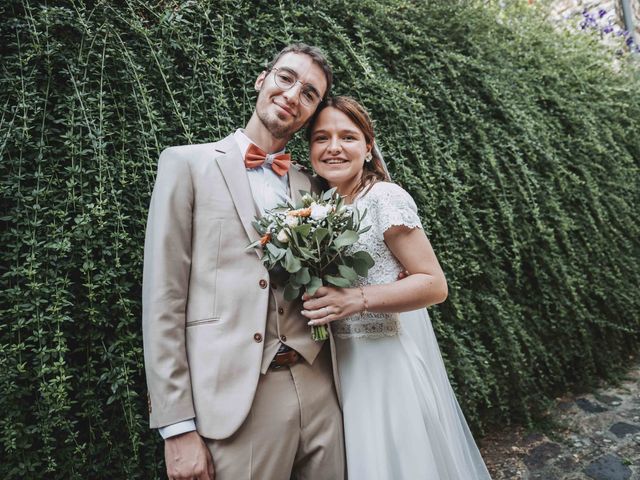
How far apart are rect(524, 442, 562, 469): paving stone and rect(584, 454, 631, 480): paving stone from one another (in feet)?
0.71

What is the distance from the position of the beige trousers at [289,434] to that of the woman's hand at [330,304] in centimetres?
20

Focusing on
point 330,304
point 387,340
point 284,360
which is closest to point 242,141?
point 330,304

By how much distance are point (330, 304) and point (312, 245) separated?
22 centimetres

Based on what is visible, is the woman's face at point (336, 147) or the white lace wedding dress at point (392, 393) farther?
the woman's face at point (336, 147)

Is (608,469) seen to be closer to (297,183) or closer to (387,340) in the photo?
(387,340)

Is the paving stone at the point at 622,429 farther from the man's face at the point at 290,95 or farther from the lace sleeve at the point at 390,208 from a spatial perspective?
the man's face at the point at 290,95

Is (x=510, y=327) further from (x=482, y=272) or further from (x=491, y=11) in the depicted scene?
(x=491, y=11)

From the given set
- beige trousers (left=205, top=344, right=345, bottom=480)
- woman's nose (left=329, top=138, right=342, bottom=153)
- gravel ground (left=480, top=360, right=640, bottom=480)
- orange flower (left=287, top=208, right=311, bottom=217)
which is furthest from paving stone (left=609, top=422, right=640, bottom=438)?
orange flower (left=287, top=208, right=311, bottom=217)

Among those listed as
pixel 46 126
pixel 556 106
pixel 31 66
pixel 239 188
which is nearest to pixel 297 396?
pixel 239 188

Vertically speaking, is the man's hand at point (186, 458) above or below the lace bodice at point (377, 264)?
below

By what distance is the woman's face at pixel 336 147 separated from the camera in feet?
6.18

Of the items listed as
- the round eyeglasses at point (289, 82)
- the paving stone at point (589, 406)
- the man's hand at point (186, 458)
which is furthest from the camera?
the paving stone at point (589, 406)

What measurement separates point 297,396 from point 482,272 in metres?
1.84

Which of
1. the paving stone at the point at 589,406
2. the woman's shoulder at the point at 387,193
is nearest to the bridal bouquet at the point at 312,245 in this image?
the woman's shoulder at the point at 387,193
